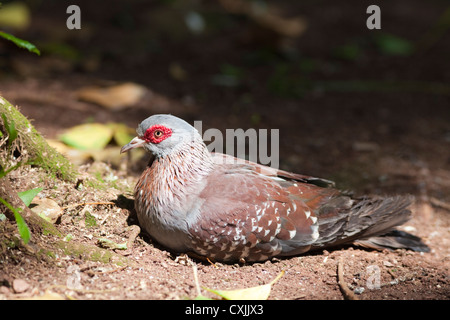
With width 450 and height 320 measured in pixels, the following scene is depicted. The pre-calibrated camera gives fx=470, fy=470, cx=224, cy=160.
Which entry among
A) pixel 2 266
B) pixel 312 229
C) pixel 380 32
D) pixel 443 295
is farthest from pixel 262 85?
pixel 2 266

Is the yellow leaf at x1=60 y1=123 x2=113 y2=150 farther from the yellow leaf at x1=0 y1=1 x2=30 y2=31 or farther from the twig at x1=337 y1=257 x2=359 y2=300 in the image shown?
the yellow leaf at x1=0 y1=1 x2=30 y2=31

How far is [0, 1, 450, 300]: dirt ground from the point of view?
133 inches

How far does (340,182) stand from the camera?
5.14m

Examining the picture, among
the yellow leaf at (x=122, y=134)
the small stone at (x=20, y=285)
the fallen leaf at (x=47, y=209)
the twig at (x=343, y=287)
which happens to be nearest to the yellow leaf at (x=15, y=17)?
the yellow leaf at (x=122, y=134)

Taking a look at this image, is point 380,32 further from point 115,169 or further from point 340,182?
point 115,169

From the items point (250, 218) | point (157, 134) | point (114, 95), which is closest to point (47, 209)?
point (157, 134)

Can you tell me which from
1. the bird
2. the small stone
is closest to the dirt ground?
the small stone

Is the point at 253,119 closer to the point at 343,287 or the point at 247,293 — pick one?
the point at 343,287

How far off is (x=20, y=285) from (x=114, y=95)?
366 centimetres

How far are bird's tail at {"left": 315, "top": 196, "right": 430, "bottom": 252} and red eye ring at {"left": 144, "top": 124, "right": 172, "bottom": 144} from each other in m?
1.48

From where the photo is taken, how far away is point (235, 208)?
3.69m

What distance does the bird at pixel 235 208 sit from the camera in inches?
143

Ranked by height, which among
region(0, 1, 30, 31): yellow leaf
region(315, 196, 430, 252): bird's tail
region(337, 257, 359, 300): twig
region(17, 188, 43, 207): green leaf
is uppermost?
region(0, 1, 30, 31): yellow leaf

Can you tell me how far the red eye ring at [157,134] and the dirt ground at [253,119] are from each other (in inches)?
25.1
